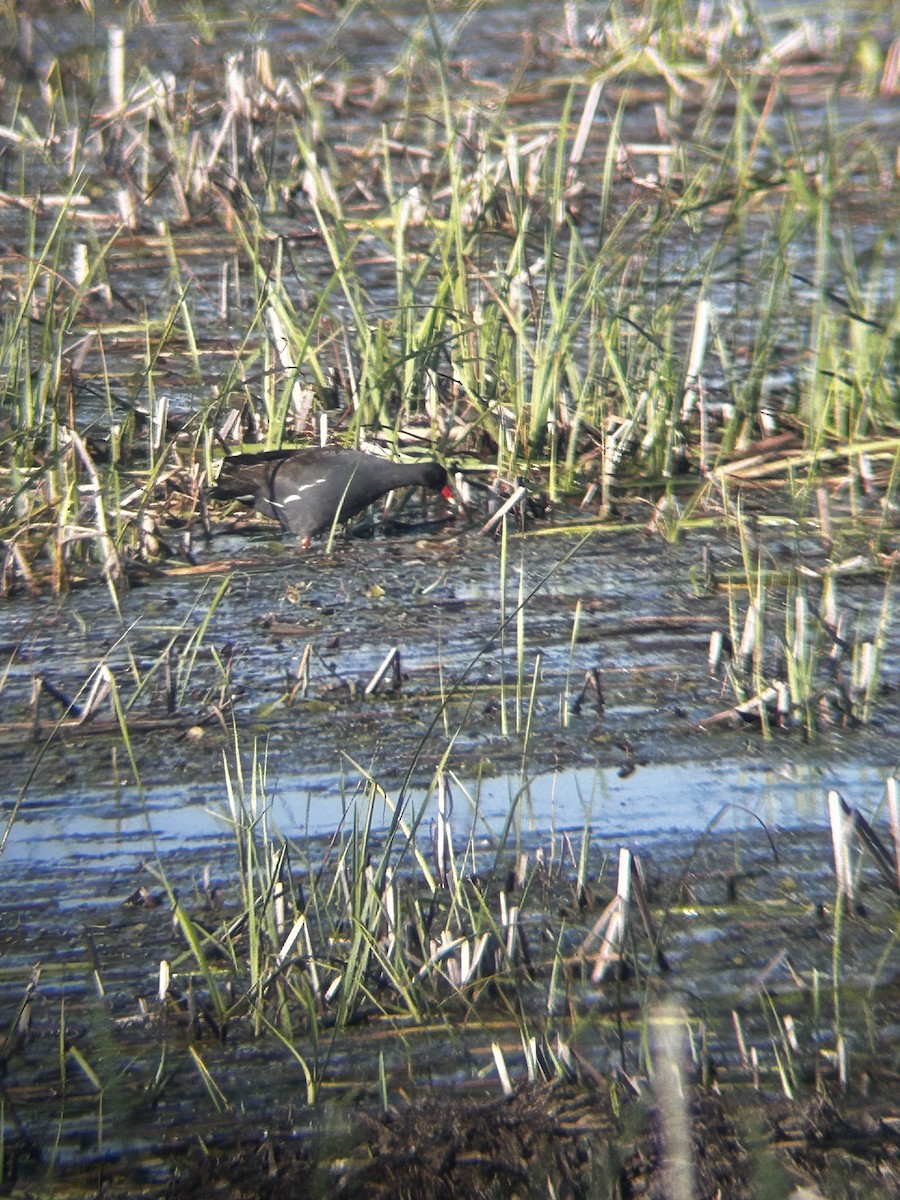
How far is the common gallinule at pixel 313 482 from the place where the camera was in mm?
4609

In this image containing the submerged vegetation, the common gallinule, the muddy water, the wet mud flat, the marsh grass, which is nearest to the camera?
the wet mud flat

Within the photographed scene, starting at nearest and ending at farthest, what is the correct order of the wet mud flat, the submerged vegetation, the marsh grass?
1. the wet mud flat
2. the submerged vegetation
3. the marsh grass

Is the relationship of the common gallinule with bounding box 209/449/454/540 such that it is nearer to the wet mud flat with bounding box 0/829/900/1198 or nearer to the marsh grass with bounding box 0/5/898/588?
the marsh grass with bounding box 0/5/898/588

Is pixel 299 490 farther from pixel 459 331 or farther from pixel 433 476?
pixel 459 331

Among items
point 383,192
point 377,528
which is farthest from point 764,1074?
point 383,192

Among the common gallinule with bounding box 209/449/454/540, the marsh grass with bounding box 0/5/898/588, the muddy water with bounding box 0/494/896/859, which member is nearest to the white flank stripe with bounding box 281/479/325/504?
the common gallinule with bounding box 209/449/454/540

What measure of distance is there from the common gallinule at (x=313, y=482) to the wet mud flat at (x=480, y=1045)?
→ 1618 mm

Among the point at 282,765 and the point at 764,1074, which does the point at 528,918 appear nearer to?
the point at 764,1074

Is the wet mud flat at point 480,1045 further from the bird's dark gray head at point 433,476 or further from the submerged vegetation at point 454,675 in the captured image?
the bird's dark gray head at point 433,476

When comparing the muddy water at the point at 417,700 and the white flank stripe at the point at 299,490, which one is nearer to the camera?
the muddy water at the point at 417,700

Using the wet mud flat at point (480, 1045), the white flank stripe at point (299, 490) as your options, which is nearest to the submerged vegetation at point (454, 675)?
the wet mud flat at point (480, 1045)

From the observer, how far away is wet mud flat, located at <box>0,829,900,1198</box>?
7.78ft

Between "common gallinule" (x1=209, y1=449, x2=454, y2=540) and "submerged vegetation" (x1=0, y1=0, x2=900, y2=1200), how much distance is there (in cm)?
10

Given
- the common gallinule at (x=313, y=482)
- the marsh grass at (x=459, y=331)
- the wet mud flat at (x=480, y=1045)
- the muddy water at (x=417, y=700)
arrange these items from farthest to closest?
1. the marsh grass at (x=459, y=331)
2. the common gallinule at (x=313, y=482)
3. the muddy water at (x=417, y=700)
4. the wet mud flat at (x=480, y=1045)
